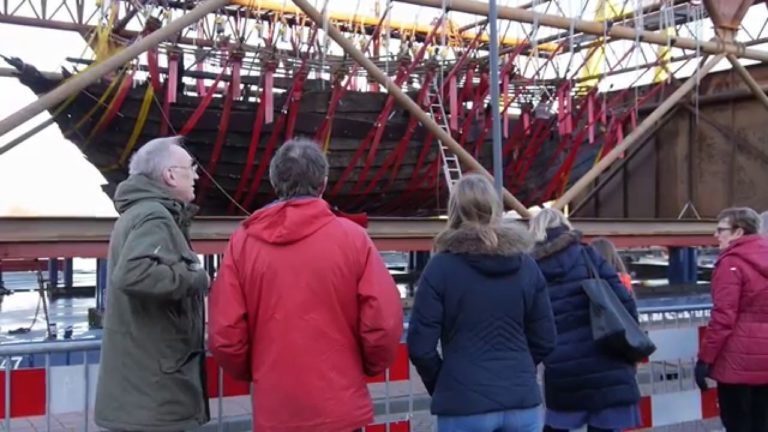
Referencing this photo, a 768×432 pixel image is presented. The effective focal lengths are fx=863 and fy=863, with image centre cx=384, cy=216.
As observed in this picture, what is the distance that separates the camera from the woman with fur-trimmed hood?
111 inches

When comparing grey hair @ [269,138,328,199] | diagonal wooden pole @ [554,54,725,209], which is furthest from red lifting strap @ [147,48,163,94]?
grey hair @ [269,138,328,199]

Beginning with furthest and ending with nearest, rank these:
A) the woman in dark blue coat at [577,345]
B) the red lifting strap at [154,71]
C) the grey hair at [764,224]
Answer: the red lifting strap at [154,71] < the grey hair at [764,224] < the woman in dark blue coat at [577,345]

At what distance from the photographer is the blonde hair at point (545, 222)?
11.1 feet

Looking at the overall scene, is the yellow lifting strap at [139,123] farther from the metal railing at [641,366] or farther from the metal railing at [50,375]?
the metal railing at [50,375]

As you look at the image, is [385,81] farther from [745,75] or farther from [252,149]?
[745,75]

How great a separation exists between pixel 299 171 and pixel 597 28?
24.5 feet

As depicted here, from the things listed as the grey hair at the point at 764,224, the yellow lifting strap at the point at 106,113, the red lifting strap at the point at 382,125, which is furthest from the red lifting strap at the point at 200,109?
the grey hair at the point at 764,224

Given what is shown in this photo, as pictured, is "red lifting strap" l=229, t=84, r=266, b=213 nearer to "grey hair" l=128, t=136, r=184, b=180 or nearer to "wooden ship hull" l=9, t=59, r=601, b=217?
"wooden ship hull" l=9, t=59, r=601, b=217

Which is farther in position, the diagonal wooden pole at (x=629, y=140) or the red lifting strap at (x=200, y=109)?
the red lifting strap at (x=200, y=109)

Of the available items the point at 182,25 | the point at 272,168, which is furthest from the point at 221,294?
the point at 182,25

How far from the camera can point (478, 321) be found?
9.29 ft

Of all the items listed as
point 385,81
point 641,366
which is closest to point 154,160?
point 641,366

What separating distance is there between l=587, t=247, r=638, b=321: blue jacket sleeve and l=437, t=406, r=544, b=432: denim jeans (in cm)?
73

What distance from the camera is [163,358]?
8.41ft
